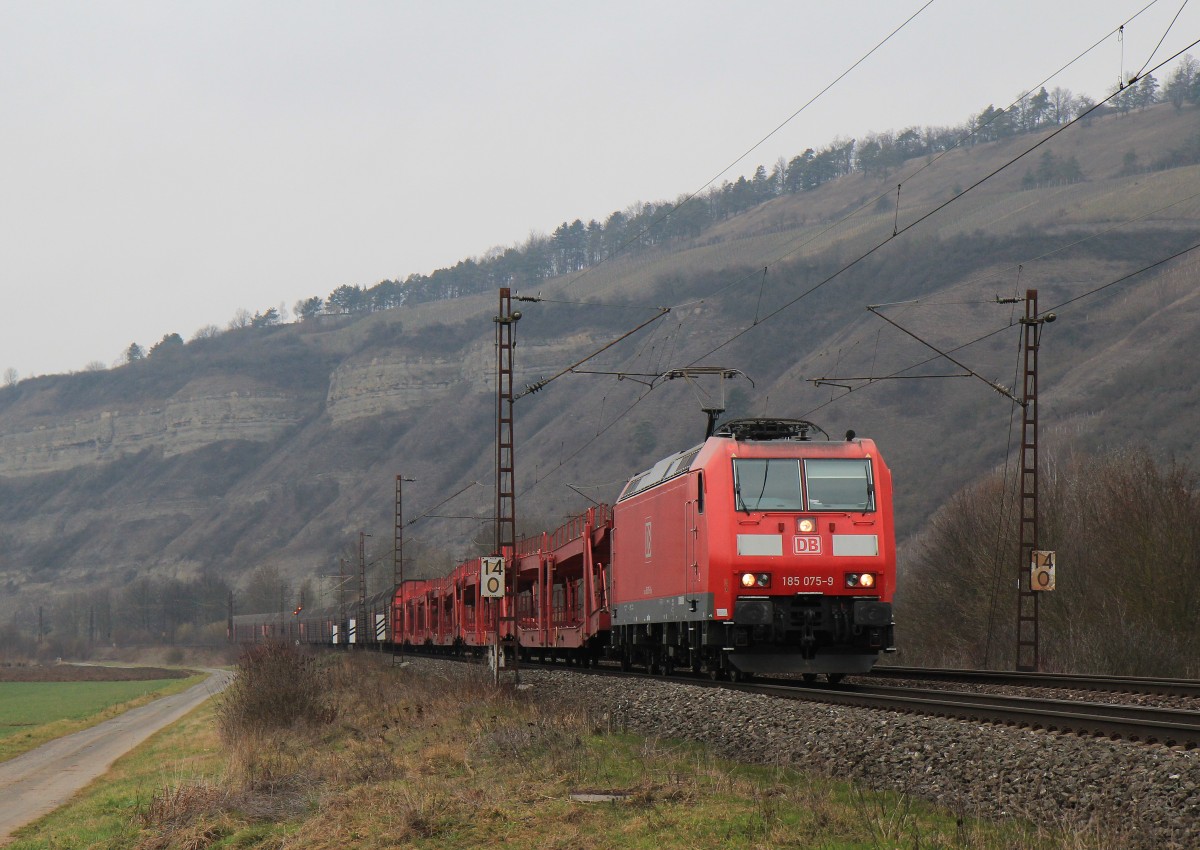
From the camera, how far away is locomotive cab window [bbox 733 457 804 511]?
21.4m

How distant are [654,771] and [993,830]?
420 cm

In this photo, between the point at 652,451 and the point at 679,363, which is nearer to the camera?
the point at 652,451

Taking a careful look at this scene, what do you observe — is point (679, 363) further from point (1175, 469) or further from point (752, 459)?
point (752, 459)

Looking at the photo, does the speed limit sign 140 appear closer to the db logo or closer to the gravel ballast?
the db logo

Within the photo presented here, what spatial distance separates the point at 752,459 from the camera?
21.6m

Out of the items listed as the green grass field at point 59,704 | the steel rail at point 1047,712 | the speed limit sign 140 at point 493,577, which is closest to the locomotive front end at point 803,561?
the steel rail at point 1047,712

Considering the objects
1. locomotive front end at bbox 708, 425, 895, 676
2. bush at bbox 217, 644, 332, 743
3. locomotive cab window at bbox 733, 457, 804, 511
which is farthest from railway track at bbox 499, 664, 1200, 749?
bush at bbox 217, 644, 332, 743

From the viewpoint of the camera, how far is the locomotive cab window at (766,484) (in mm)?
21391

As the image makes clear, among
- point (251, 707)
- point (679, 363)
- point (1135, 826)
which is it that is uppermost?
point (679, 363)

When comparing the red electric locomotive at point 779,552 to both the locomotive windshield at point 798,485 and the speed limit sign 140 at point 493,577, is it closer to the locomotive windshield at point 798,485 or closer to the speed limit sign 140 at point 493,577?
the locomotive windshield at point 798,485

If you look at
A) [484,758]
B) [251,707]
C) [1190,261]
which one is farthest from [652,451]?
[484,758]

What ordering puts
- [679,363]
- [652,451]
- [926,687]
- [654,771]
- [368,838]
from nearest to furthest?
[368,838]
[654,771]
[926,687]
[652,451]
[679,363]

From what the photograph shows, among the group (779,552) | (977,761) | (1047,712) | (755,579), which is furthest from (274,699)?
(977,761)

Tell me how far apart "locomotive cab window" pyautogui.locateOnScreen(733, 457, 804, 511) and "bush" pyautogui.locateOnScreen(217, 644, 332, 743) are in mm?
11637
